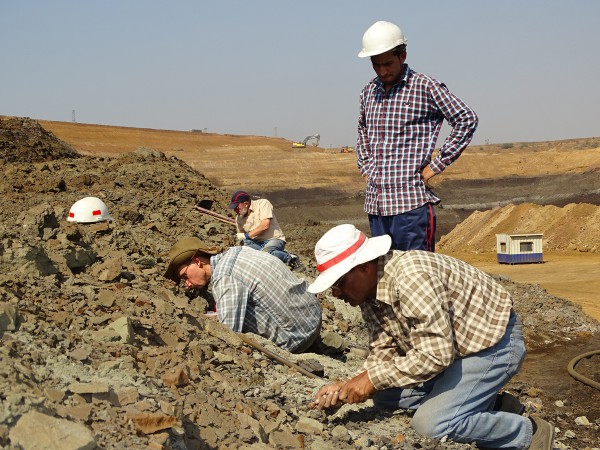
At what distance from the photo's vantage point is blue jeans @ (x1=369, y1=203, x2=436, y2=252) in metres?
5.20

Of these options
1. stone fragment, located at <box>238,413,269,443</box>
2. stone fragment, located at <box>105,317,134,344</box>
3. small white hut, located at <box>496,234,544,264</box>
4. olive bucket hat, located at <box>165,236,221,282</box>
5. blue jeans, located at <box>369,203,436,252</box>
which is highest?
blue jeans, located at <box>369,203,436,252</box>

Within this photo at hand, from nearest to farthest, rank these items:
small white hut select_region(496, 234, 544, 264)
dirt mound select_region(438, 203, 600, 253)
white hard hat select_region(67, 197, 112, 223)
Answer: white hard hat select_region(67, 197, 112, 223) < small white hut select_region(496, 234, 544, 264) < dirt mound select_region(438, 203, 600, 253)

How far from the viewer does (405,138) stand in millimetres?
5273

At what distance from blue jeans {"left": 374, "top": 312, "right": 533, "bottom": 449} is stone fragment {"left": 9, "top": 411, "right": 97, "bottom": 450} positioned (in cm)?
174

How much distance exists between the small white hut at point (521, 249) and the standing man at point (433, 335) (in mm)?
11444

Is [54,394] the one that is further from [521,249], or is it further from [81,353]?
[521,249]

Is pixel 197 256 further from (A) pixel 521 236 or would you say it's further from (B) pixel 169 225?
(A) pixel 521 236

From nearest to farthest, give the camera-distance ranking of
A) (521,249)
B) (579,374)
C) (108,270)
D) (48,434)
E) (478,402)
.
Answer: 1. (48,434)
2. (478,402)
3. (108,270)
4. (579,374)
5. (521,249)

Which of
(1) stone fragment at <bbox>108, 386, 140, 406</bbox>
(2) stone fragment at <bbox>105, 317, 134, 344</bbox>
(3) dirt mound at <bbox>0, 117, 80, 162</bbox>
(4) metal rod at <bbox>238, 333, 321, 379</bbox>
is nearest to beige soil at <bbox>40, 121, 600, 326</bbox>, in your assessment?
(4) metal rod at <bbox>238, 333, 321, 379</bbox>

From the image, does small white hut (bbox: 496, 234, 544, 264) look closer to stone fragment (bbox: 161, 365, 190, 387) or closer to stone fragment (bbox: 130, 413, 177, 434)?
stone fragment (bbox: 161, 365, 190, 387)

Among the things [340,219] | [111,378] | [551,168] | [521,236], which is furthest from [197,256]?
[551,168]

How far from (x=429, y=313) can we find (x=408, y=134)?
190 cm

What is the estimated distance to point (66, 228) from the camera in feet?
24.2

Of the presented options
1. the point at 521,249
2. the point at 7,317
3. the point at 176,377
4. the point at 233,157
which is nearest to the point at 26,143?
the point at 521,249
